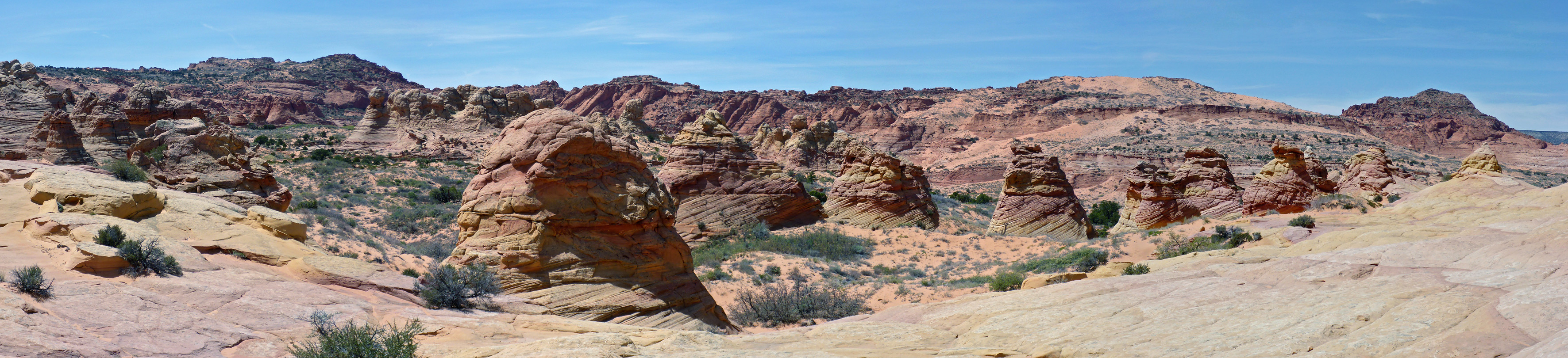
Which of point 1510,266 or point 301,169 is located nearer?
point 1510,266

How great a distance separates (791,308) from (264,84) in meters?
117

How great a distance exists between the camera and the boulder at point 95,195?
9.77 metres

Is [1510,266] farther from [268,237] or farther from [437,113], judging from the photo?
[437,113]

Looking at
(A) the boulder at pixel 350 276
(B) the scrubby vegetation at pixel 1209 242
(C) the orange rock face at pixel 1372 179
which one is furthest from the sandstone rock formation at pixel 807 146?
(A) the boulder at pixel 350 276

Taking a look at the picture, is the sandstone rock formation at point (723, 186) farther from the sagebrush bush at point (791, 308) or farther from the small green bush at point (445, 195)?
the small green bush at point (445, 195)

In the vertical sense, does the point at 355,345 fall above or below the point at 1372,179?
below

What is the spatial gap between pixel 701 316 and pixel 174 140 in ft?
48.3

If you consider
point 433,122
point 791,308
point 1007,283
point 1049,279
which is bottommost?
point 791,308

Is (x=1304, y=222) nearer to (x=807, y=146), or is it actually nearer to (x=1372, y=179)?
(x=1372, y=179)

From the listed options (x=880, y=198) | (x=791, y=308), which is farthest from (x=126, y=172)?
(x=880, y=198)

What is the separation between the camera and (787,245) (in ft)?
78.6

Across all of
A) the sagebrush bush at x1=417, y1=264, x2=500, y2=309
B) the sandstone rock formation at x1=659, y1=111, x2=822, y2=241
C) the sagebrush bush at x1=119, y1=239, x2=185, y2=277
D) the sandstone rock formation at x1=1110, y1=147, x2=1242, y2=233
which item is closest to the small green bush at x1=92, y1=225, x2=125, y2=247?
the sagebrush bush at x1=119, y1=239, x2=185, y2=277

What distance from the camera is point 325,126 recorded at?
69625 millimetres

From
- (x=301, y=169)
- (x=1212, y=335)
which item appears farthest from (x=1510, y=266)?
(x=301, y=169)
